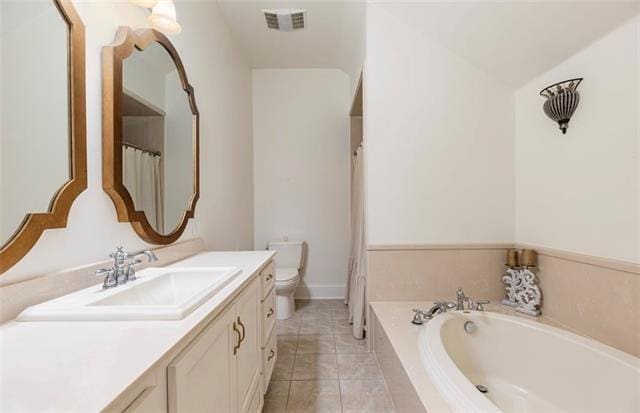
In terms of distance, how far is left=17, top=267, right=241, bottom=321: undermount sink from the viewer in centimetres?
71

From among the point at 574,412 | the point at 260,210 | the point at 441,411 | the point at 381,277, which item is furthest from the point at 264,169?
the point at 574,412

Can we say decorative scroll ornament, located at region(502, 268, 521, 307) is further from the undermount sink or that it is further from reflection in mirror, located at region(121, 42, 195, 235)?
reflection in mirror, located at region(121, 42, 195, 235)

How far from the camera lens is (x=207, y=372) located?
79cm

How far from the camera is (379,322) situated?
172cm

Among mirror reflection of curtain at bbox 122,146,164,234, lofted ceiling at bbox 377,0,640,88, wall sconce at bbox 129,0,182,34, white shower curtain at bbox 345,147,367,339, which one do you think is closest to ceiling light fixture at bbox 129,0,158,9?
wall sconce at bbox 129,0,182,34

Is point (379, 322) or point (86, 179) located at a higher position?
point (86, 179)

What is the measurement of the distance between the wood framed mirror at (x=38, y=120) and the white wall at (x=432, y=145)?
1.59 m

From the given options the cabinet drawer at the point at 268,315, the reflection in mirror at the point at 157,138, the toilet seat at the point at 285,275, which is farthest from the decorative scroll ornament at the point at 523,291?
the reflection in mirror at the point at 157,138

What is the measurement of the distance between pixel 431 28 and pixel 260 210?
2.35 m

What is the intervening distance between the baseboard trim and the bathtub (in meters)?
1.72

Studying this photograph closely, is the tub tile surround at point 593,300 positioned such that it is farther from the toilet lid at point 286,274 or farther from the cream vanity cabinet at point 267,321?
the toilet lid at point 286,274

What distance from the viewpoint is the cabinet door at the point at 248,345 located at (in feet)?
3.53

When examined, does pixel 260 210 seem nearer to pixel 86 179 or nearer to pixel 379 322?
pixel 379 322

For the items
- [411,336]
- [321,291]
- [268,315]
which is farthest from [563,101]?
[321,291]
